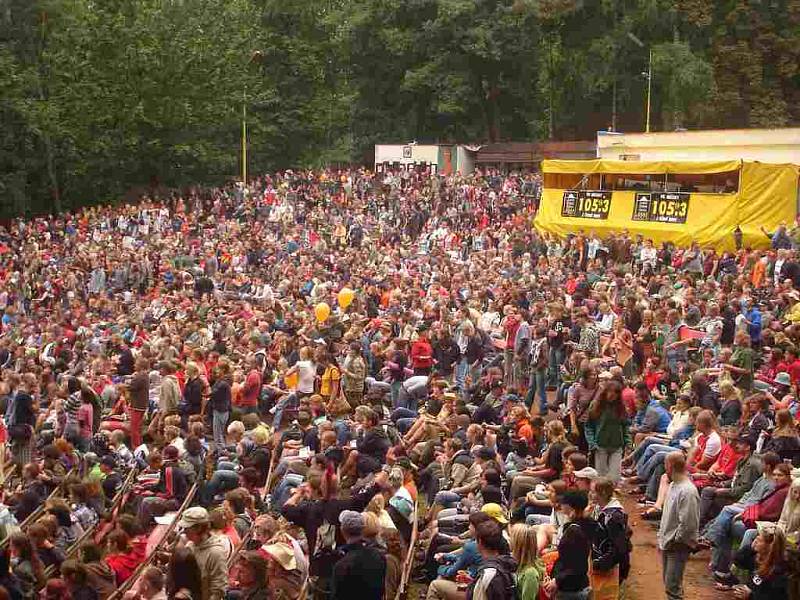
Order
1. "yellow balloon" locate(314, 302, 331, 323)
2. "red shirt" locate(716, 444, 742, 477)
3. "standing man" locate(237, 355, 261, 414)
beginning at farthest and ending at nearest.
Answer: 1. "yellow balloon" locate(314, 302, 331, 323)
2. "standing man" locate(237, 355, 261, 414)
3. "red shirt" locate(716, 444, 742, 477)

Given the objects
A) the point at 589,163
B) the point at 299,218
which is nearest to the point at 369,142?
the point at 299,218

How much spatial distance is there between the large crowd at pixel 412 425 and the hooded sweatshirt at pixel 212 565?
16mm

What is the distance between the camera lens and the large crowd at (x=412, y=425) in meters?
8.53

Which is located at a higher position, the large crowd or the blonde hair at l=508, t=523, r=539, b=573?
the blonde hair at l=508, t=523, r=539, b=573

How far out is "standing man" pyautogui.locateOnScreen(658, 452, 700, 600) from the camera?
28.9ft

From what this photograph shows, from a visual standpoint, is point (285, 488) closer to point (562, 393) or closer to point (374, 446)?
point (374, 446)

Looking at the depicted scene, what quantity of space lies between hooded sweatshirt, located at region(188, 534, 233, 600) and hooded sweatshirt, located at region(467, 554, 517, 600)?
2.12 metres

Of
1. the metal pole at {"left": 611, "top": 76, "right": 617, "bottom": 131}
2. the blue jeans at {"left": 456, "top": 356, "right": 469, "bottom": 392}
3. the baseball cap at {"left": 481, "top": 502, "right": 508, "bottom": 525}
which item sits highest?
the metal pole at {"left": 611, "top": 76, "right": 617, "bottom": 131}

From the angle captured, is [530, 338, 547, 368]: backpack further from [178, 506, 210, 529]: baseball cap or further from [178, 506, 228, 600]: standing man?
[178, 506, 210, 529]: baseball cap

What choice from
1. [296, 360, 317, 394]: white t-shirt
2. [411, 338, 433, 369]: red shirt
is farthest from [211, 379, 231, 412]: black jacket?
[411, 338, 433, 369]: red shirt

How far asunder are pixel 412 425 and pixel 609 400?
2.75m

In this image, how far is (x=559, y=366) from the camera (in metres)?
16.1

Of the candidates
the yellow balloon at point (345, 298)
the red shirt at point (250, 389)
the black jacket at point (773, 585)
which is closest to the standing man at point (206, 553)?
the black jacket at point (773, 585)

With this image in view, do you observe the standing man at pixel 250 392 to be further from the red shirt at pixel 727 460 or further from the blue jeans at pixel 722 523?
the blue jeans at pixel 722 523
